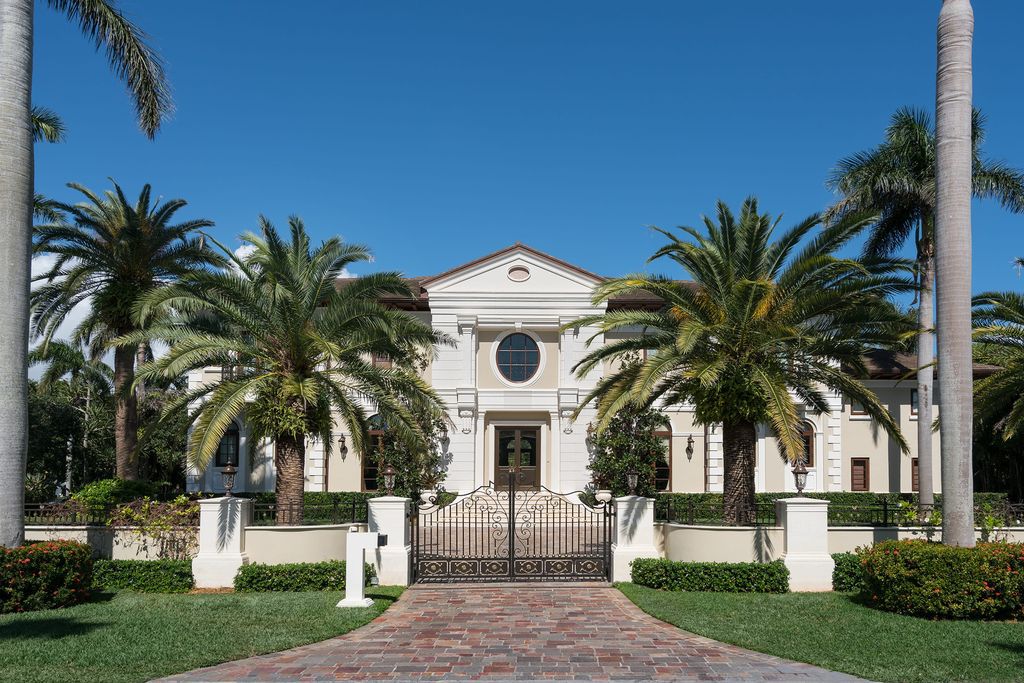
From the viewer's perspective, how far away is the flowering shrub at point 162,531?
14.6m

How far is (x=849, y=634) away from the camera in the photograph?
1016 centimetres

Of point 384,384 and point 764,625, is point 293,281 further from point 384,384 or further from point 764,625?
point 764,625

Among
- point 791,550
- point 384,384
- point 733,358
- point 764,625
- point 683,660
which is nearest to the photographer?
point 683,660

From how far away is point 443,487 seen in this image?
2698cm

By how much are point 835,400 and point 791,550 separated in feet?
54.3

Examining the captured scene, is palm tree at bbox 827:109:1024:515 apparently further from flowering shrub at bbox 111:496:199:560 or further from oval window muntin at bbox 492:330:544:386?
flowering shrub at bbox 111:496:199:560

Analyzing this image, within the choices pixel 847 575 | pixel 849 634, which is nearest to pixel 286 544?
pixel 849 634

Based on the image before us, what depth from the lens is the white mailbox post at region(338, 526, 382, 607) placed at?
12242 mm

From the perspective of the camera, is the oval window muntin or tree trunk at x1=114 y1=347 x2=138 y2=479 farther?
the oval window muntin

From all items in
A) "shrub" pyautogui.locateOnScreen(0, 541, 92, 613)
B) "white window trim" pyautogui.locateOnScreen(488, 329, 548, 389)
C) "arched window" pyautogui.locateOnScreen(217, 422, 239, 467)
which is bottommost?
"shrub" pyautogui.locateOnScreen(0, 541, 92, 613)

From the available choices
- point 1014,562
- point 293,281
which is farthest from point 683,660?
point 293,281

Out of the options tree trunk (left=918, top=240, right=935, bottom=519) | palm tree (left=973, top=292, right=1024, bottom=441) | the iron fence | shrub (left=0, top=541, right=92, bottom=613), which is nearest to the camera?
shrub (left=0, top=541, right=92, bottom=613)

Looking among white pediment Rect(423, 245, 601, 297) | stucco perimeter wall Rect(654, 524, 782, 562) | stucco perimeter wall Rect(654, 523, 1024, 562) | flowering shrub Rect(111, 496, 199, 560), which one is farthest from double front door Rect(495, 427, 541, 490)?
flowering shrub Rect(111, 496, 199, 560)

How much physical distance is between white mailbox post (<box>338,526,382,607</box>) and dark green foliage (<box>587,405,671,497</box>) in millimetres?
14051
